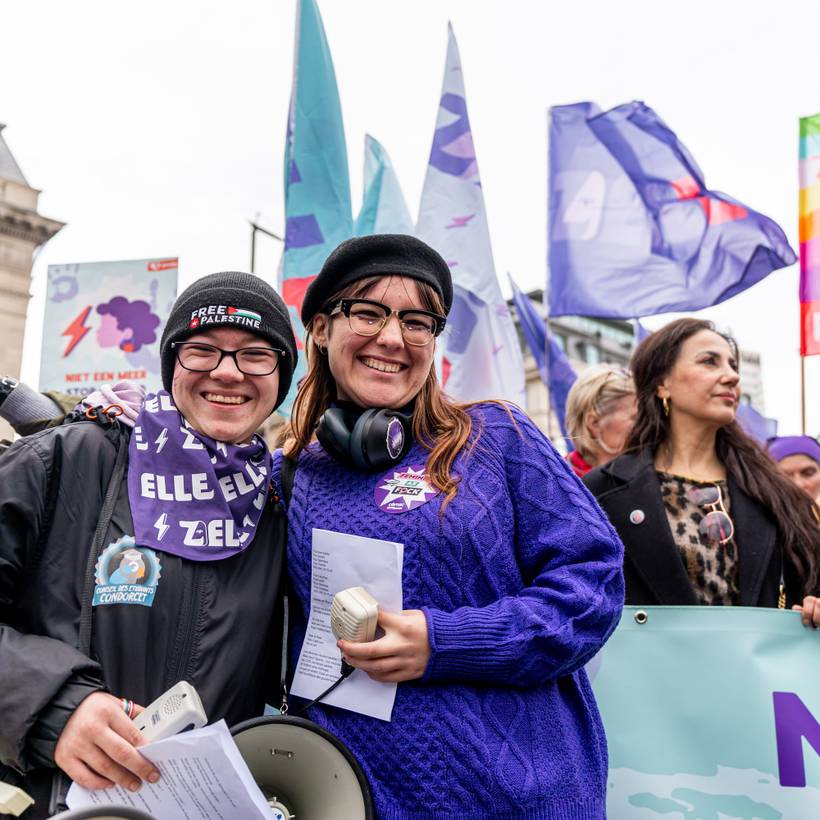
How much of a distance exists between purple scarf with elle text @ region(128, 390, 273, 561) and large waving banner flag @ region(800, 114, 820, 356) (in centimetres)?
532

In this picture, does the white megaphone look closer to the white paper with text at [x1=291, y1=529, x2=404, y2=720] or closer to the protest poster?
the white paper with text at [x1=291, y1=529, x2=404, y2=720]

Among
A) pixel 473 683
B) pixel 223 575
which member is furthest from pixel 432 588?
pixel 223 575

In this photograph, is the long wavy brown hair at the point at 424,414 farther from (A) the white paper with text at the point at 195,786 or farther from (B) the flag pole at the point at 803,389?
(B) the flag pole at the point at 803,389

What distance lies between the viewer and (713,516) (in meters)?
3.05

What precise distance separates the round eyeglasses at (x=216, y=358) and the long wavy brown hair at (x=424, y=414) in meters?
0.25

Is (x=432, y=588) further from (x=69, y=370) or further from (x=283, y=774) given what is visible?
(x=69, y=370)

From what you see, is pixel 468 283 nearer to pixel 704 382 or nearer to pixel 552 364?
pixel 552 364

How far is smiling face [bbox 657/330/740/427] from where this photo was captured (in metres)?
3.29

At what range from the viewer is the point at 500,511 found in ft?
5.90

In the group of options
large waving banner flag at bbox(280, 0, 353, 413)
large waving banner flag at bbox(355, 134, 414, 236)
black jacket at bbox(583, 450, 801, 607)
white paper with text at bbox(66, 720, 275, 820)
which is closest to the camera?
white paper with text at bbox(66, 720, 275, 820)

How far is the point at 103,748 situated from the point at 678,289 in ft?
20.4

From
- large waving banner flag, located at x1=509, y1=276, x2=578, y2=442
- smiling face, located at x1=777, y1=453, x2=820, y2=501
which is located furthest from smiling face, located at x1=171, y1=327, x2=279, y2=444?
large waving banner flag, located at x1=509, y1=276, x2=578, y2=442

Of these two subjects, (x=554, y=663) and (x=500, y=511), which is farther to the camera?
(x=500, y=511)

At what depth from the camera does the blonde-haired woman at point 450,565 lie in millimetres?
1617
